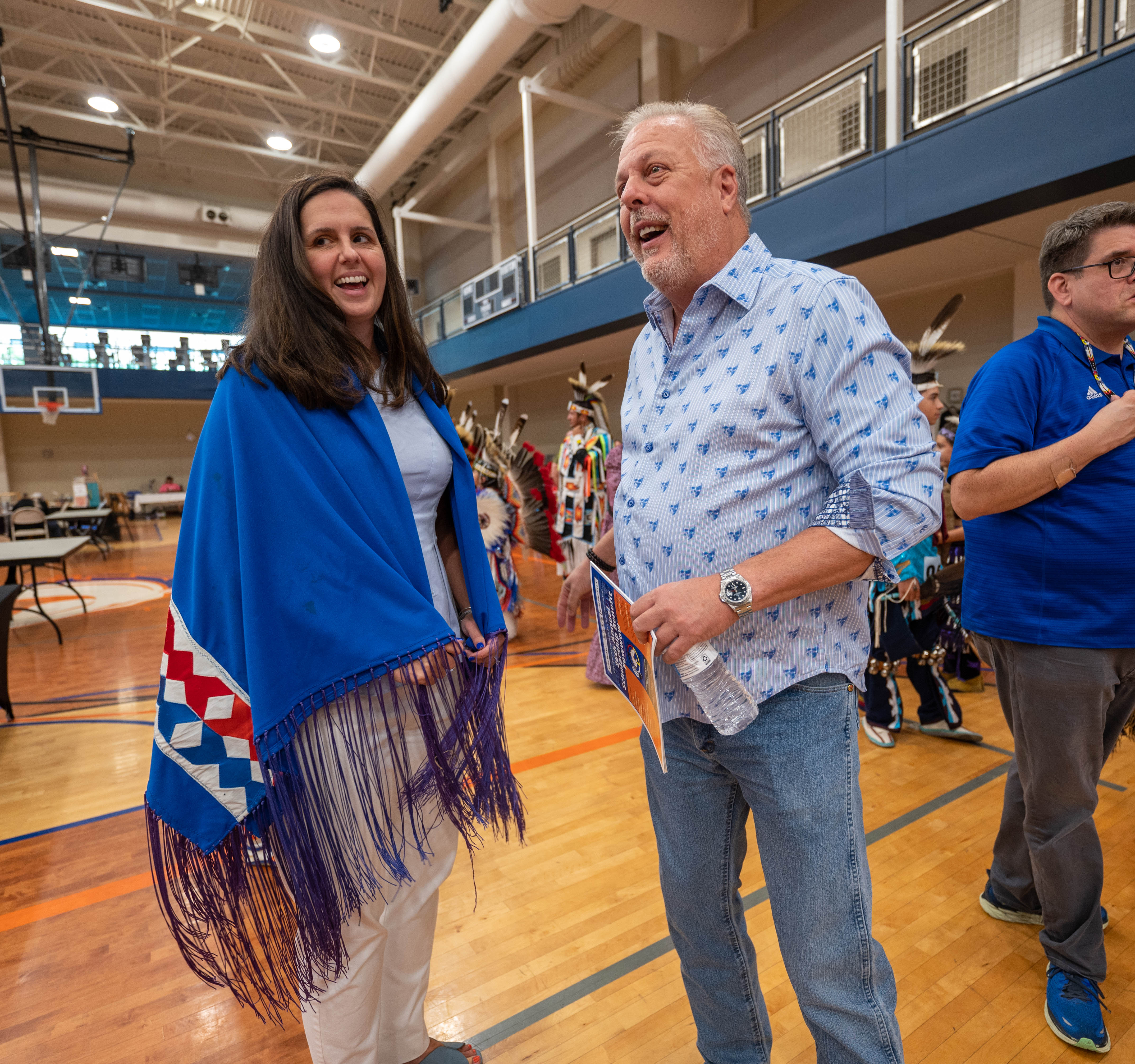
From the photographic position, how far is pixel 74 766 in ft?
10.0

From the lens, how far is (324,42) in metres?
9.45

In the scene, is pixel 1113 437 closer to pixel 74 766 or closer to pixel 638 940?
pixel 638 940

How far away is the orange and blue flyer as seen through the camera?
0.86 metres

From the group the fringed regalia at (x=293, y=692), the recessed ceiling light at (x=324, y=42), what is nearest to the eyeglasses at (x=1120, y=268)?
the fringed regalia at (x=293, y=692)

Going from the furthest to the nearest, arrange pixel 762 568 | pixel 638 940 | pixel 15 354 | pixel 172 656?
1. pixel 15 354
2. pixel 638 940
3. pixel 172 656
4. pixel 762 568

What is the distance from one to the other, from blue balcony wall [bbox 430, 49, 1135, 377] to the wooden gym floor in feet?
10.5

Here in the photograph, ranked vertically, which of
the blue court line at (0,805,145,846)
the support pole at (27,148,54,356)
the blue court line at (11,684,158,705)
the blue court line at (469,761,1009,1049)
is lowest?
the blue court line at (0,805,145,846)

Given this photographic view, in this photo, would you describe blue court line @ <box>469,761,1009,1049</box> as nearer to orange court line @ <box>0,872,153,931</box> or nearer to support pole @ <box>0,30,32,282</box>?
orange court line @ <box>0,872,153,931</box>

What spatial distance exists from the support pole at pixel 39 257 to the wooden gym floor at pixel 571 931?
1271 centimetres

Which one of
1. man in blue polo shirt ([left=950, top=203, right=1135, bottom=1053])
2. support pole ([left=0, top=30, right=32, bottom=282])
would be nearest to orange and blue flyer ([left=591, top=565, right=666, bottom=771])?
man in blue polo shirt ([left=950, top=203, right=1135, bottom=1053])

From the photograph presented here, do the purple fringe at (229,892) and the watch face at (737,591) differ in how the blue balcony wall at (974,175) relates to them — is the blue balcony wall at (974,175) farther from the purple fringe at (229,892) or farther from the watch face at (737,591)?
the purple fringe at (229,892)

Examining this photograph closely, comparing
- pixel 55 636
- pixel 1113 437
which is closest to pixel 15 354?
pixel 55 636

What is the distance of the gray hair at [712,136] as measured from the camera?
3.21ft

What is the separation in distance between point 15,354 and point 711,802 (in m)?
17.3
